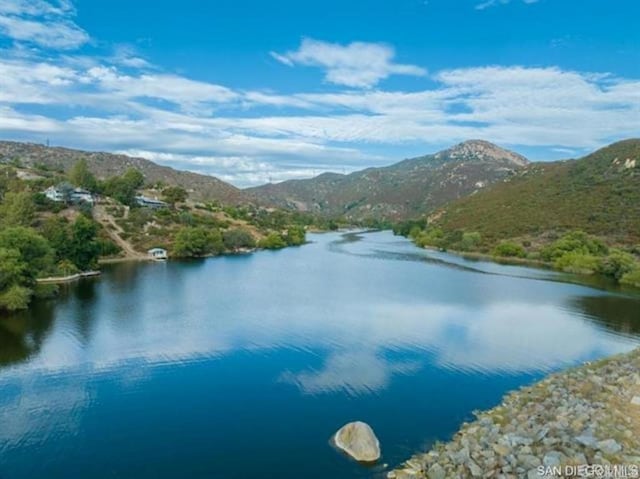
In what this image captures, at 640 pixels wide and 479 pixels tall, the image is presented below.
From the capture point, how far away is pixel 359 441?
55.9ft

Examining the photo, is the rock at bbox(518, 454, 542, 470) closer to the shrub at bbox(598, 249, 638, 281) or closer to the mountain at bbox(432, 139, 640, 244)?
the shrub at bbox(598, 249, 638, 281)

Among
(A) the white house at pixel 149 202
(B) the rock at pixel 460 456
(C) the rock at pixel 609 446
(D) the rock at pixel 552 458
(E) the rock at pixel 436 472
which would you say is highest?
(A) the white house at pixel 149 202

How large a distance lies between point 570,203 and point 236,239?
62.1m

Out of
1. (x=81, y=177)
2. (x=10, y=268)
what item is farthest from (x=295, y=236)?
(x=10, y=268)

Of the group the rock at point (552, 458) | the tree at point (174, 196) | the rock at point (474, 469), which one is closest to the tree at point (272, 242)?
the tree at point (174, 196)

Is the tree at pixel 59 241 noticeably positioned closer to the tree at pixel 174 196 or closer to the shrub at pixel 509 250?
the tree at pixel 174 196

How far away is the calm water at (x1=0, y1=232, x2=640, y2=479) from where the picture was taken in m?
17.1

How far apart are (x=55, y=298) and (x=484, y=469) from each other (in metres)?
39.3

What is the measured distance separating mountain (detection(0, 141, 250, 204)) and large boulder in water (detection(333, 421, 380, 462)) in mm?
136969

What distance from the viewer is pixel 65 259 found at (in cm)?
5606

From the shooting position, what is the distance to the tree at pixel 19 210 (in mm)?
66375

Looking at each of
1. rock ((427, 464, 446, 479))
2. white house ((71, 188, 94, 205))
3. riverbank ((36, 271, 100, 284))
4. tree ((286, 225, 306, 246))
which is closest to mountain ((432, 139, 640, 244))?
tree ((286, 225, 306, 246))

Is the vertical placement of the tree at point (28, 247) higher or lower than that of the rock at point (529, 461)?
higher

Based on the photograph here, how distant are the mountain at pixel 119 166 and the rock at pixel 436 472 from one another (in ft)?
459
